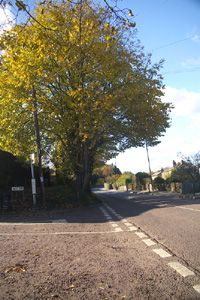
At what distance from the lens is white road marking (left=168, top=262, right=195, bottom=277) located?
3.80m

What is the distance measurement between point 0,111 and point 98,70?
25.4ft

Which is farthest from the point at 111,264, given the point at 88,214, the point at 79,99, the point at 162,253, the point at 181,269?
the point at 79,99

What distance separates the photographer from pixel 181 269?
4008mm

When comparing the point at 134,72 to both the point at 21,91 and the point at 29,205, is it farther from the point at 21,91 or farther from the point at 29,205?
the point at 29,205

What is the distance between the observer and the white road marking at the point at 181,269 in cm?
380

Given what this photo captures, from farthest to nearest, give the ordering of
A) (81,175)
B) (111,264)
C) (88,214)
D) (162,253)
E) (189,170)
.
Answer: (189,170)
(81,175)
(88,214)
(162,253)
(111,264)

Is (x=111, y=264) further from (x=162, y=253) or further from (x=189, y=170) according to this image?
(x=189, y=170)

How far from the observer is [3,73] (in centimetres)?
1617

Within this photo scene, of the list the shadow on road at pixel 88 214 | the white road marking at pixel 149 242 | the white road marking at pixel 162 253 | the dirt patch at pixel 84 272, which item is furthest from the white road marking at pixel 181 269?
the shadow on road at pixel 88 214

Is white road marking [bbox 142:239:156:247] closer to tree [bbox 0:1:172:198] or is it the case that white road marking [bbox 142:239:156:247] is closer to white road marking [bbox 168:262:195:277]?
white road marking [bbox 168:262:195:277]

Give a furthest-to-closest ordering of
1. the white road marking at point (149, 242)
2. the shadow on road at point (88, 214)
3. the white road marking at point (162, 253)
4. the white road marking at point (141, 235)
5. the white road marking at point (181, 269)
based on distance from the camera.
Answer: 1. the shadow on road at point (88, 214)
2. the white road marking at point (141, 235)
3. the white road marking at point (149, 242)
4. the white road marking at point (162, 253)
5. the white road marking at point (181, 269)

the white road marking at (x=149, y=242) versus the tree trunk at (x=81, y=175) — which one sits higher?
the tree trunk at (x=81, y=175)

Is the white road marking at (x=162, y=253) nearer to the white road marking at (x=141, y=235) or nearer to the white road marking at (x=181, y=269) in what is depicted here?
the white road marking at (x=181, y=269)

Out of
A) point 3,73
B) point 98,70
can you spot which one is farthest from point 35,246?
point 3,73
